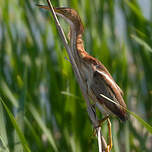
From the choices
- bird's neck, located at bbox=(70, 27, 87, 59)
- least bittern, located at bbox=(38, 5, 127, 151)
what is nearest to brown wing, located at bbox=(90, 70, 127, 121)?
least bittern, located at bbox=(38, 5, 127, 151)

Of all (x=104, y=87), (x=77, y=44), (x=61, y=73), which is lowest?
(x=61, y=73)

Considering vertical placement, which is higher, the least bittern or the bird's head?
the bird's head

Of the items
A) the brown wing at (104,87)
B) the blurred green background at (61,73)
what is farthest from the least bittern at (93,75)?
the blurred green background at (61,73)

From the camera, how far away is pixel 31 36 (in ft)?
8.81

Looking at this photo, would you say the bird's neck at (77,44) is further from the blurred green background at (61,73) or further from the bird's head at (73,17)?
the blurred green background at (61,73)

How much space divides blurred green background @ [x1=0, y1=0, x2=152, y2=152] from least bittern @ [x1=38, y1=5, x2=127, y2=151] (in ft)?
0.94

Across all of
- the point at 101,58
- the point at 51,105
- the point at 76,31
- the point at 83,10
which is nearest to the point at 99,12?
the point at 83,10

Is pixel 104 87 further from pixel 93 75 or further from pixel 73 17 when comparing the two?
pixel 73 17

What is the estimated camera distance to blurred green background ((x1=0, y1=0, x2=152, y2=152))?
241 cm

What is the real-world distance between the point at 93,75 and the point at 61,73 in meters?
0.72

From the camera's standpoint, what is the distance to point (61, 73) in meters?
2.57

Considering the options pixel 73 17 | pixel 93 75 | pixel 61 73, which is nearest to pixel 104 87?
pixel 93 75

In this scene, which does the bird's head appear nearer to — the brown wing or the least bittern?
the least bittern

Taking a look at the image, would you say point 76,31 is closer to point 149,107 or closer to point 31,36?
point 31,36
